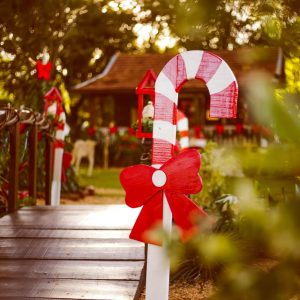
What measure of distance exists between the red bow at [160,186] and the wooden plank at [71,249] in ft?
3.36

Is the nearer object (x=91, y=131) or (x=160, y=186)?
(x=160, y=186)

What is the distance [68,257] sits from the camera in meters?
4.71

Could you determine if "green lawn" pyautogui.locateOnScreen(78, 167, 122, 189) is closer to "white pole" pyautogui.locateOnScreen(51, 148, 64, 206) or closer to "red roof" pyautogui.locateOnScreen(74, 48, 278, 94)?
"red roof" pyautogui.locateOnScreen(74, 48, 278, 94)

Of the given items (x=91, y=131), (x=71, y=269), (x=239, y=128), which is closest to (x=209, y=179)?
(x=71, y=269)

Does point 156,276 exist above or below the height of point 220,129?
below

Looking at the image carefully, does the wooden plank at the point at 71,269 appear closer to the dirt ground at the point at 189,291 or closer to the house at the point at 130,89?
the dirt ground at the point at 189,291

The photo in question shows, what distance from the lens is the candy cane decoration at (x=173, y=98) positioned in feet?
12.0

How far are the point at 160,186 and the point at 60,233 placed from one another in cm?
198

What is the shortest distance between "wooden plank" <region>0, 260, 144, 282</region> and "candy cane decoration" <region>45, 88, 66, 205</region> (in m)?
4.21

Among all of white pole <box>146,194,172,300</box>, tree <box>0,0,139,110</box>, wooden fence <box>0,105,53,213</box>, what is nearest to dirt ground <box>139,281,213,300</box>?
white pole <box>146,194,172,300</box>

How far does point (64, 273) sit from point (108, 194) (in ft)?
29.7

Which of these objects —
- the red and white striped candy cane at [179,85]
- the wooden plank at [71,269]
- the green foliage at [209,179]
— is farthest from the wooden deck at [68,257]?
the green foliage at [209,179]

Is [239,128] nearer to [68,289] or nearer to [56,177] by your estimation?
[56,177]

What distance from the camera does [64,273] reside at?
171 inches
